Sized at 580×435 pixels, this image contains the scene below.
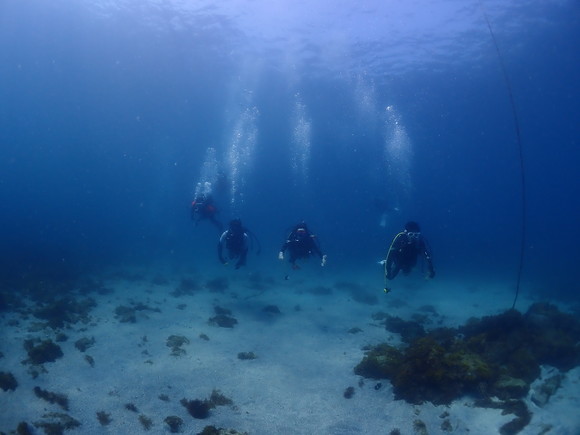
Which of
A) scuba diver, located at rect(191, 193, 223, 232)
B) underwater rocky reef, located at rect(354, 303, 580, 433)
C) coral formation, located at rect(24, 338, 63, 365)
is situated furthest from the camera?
scuba diver, located at rect(191, 193, 223, 232)

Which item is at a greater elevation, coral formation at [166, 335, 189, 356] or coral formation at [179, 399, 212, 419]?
coral formation at [166, 335, 189, 356]

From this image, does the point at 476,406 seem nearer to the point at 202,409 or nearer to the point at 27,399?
the point at 202,409

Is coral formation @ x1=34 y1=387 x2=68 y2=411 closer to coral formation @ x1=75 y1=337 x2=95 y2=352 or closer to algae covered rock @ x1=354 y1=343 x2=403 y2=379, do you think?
coral formation @ x1=75 y1=337 x2=95 y2=352

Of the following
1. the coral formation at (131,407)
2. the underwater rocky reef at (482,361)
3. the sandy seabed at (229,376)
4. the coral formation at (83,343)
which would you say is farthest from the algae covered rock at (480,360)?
the coral formation at (83,343)

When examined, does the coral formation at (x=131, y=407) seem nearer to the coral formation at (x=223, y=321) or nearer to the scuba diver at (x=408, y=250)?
the coral formation at (x=223, y=321)

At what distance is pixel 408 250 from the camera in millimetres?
9969

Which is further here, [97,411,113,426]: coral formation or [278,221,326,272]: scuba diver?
[278,221,326,272]: scuba diver

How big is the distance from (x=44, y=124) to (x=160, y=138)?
37.0 m

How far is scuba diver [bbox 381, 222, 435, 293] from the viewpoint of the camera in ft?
32.0

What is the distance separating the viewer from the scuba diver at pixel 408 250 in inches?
384

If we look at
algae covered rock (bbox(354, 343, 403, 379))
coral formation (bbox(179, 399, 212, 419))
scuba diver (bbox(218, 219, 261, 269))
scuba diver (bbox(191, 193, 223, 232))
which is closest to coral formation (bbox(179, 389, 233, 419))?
coral formation (bbox(179, 399, 212, 419))

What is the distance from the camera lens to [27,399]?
7.27 m

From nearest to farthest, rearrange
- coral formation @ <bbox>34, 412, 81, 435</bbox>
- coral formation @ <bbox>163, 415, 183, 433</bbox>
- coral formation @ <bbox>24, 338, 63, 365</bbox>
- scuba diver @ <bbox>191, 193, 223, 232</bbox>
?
1. coral formation @ <bbox>34, 412, 81, 435</bbox>
2. coral formation @ <bbox>163, 415, 183, 433</bbox>
3. coral formation @ <bbox>24, 338, 63, 365</bbox>
4. scuba diver @ <bbox>191, 193, 223, 232</bbox>

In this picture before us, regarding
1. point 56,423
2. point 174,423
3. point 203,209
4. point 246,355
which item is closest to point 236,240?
point 203,209
